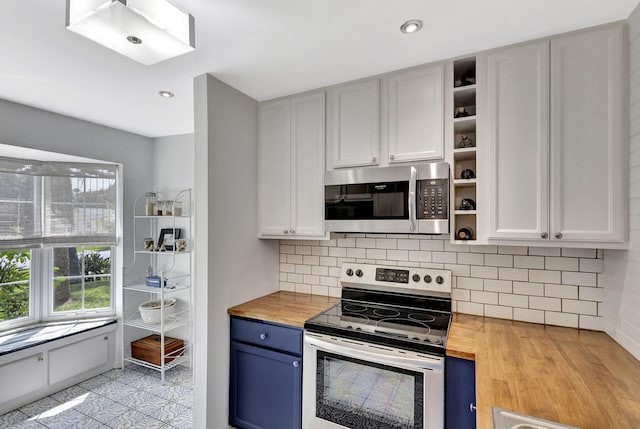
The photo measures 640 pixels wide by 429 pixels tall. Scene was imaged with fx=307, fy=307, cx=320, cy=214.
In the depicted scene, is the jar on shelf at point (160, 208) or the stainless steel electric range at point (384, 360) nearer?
the stainless steel electric range at point (384, 360)

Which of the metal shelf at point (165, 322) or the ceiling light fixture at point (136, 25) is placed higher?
the ceiling light fixture at point (136, 25)

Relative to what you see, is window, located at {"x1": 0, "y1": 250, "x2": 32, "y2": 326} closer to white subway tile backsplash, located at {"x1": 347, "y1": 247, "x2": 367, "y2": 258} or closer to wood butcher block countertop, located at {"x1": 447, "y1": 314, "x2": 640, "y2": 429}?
white subway tile backsplash, located at {"x1": 347, "y1": 247, "x2": 367, "y2": 258}

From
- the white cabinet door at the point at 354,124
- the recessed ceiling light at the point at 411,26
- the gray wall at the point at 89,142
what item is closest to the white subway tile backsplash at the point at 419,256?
the white cabinet door at the point at 354,124

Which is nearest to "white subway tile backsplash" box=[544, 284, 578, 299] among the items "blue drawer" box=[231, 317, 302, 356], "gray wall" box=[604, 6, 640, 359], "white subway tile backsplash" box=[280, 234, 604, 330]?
"white subway tile backsplash" box=[280, 234, 604, 330]

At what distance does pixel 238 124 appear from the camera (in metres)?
2.25

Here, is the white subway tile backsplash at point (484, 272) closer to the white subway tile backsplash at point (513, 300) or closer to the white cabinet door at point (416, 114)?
the white subway tile backsplash at point (513, 300)

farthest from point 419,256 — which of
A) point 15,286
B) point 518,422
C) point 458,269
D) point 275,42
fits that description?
point 15,286

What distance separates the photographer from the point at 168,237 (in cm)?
327

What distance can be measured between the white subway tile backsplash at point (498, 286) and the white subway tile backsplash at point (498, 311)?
106 millimetres

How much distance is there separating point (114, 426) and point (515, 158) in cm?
329

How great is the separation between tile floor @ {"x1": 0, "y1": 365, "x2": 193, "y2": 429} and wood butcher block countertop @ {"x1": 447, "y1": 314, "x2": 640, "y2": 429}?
2185 mm

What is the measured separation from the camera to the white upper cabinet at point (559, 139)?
1.46 meters

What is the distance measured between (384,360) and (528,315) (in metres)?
0.97

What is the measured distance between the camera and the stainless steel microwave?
1.78 meters
